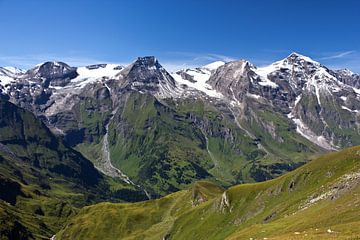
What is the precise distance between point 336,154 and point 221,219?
61631mm

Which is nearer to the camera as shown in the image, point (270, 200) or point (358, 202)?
point (358, 202)

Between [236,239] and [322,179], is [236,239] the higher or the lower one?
the lower one

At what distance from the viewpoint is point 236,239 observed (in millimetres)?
92000

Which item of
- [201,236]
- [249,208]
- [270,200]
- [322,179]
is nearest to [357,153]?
[322,179]

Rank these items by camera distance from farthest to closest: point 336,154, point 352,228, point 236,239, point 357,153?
point 336,154
point 357,153
point 236,239
point 352,228

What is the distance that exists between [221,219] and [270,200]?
3186 cm

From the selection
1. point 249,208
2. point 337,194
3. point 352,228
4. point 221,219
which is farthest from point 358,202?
point 221,219

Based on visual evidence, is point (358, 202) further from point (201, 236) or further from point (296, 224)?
point (201, 236)

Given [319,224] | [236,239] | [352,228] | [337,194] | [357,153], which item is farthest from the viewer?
[357,153]

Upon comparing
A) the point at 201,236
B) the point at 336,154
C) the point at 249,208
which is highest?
the point at 336,154

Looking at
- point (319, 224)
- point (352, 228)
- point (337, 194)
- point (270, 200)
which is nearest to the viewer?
point (352, 228)

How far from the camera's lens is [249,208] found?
17762cm

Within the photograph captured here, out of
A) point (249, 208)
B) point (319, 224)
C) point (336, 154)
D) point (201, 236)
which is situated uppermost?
point (336, 154)

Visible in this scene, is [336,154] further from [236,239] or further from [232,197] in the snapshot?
Answer: [236,239]
